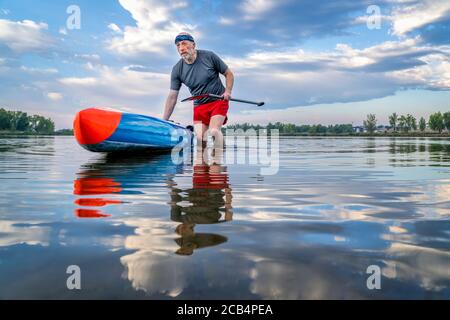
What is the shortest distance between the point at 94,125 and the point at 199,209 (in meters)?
6.23

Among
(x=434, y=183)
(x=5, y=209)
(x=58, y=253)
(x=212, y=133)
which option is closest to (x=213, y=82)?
(x=212, y=133)

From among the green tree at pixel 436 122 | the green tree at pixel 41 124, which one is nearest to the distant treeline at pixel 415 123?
Result: the green tree at pixel 436 122

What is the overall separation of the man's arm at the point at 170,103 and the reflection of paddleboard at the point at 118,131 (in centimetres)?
26

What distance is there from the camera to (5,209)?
2.81 meters

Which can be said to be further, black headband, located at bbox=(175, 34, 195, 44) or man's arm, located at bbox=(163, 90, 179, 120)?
man's arm, located at bbox=(163, 90, 179, 120)

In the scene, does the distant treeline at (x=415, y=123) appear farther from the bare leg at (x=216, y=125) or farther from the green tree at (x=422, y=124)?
the bare leg at (x=216, y=125)

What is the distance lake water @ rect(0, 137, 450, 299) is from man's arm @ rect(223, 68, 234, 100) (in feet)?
15.8

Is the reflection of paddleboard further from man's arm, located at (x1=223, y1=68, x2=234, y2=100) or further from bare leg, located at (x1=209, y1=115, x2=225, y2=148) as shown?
man's arm, located at (x1=223, y1=68, x2=234, y2=100)

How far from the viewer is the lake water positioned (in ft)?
4.66

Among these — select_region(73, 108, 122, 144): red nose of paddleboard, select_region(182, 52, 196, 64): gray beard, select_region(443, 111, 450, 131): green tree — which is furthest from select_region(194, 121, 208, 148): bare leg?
select_region(443, 111, 450, 131): green tree

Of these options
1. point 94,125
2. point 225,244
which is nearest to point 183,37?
point 94,125

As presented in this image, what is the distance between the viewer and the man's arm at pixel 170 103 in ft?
29.4
